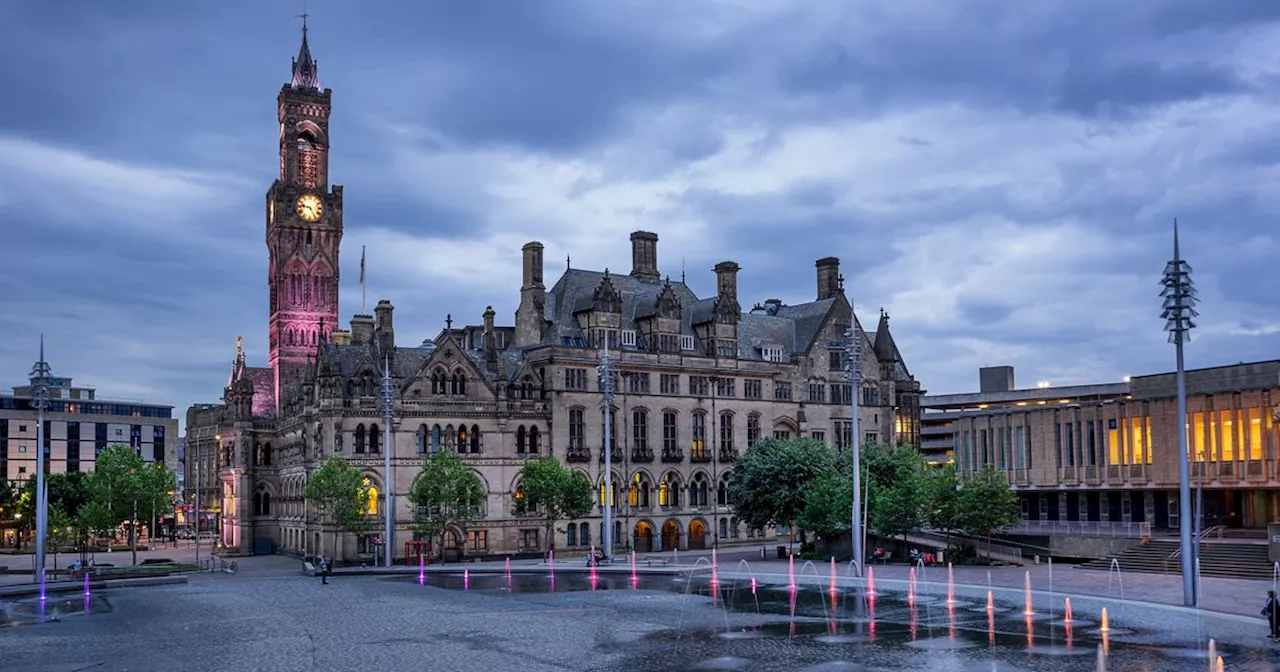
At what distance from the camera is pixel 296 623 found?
1893 inches

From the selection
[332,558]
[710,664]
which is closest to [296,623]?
[710,664]

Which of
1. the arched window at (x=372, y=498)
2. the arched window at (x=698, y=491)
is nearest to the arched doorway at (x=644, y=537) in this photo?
the arched window at (x=698, y=491)

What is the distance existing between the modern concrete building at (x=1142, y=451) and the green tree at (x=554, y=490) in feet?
92.8

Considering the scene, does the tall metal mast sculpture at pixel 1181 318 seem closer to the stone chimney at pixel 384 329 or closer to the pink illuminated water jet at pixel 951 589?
the pink illuminated water jet at pixel 951 589

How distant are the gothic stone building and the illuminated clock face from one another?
8.8 inches

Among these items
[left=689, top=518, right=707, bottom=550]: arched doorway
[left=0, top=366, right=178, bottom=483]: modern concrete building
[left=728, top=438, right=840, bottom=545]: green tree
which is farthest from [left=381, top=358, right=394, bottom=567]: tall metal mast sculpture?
[left=0, top=366, right=178, bottom=483]: modern concrete building

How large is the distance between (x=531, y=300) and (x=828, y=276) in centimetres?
3149

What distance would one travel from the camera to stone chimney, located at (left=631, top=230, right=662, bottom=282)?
11112 centimetres

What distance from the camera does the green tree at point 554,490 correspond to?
85312mm

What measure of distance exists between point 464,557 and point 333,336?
1354 inches

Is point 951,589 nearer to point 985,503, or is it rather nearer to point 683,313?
point 985,503

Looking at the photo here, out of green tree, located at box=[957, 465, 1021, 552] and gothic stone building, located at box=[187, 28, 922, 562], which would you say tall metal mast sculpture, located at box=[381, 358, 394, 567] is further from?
green tree, located at box=[957, 465, 1021, 552]

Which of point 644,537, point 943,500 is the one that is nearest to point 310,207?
point 644,537

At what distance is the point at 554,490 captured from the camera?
85250 mm
